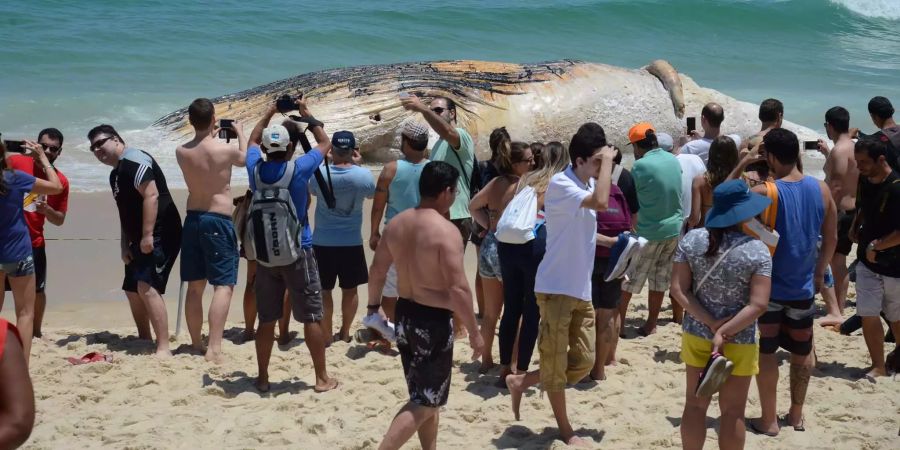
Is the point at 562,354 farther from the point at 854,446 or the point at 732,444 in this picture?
the point at 854,446

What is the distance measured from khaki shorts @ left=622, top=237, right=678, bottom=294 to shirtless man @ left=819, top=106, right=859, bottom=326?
117 cm

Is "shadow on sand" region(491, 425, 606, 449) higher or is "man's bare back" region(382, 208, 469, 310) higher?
"man's bare back" region(382, 208, 469, 310)

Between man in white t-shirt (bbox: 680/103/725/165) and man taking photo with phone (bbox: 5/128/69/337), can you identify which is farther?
man in white t-shirt (bbox: 680/103/725/165)

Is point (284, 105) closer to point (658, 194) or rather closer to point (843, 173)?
point (658, 194)

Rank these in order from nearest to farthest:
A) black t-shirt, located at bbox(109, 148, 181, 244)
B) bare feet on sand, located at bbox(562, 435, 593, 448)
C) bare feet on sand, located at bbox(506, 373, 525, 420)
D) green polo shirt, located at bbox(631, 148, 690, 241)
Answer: bare feet on sand, located at bbox(562, 435, 593, 448) → bare feet on sand, located at bbox(506, 373, 525, 420) → black t-shirt, located at bbox(109, 148, 181, 244) → green polo shirt, located at bbox(631, 148, 690, 241)

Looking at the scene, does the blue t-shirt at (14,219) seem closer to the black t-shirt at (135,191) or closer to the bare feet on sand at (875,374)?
the black t-shirt at (135,191)

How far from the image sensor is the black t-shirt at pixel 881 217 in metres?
5.95

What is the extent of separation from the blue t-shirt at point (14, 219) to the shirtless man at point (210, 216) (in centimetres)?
103

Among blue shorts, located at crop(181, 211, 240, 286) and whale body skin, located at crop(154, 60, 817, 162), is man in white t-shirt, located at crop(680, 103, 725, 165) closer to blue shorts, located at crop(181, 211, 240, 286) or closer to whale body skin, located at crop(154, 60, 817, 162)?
blue shorts, located at crop(181, 211, 240, 286)

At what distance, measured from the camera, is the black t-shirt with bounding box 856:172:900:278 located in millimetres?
5945

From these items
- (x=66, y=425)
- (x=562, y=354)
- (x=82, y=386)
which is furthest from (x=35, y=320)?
(x=562, y=354)

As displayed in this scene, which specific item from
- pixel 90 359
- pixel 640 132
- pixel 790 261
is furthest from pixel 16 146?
pixel 790 261

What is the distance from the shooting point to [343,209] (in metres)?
6.67

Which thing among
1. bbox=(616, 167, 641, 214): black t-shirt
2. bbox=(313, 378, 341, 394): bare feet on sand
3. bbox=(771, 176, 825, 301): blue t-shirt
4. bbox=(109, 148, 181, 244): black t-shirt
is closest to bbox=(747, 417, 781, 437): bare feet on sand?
bbox=(771, 176, 825, 301): blue t-shirt
